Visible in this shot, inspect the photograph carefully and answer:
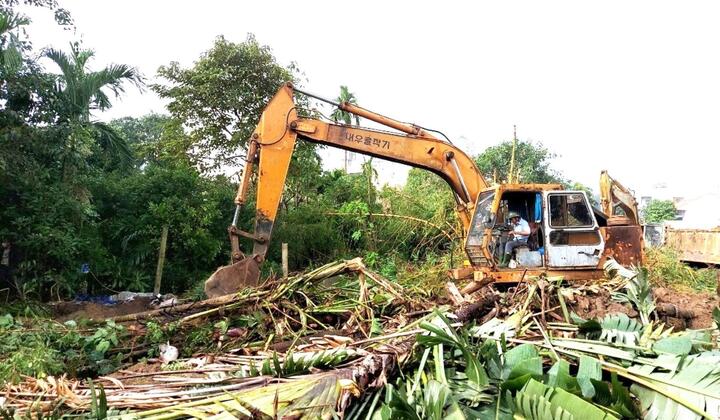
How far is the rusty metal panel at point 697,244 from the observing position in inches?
538

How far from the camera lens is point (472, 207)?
27.7 feet

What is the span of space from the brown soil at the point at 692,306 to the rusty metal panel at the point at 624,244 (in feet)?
4.71

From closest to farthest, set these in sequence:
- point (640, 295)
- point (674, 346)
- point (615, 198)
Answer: point (674, 346) → point (640, 295) → point (615, 198)

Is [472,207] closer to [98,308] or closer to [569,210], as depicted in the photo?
[569,210]

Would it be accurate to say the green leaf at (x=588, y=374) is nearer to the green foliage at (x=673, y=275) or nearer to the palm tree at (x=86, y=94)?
the green foliage at (x=673, y=275)

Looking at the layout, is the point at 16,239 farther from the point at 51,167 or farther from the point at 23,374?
the point at 23,374

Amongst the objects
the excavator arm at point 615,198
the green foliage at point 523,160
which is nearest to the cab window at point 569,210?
the excavator arm at point 615,198

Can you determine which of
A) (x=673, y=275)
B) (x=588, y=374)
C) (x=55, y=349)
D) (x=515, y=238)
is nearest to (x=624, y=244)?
(x=515, y=238)

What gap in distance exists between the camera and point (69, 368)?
4.54m

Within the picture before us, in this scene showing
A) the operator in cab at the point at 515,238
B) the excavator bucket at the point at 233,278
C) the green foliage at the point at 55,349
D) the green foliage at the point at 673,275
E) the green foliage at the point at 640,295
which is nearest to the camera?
the green foliage at the point at 55,349

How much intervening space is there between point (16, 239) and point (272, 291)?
18.9 feet

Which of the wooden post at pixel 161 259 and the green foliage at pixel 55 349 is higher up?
the wooden post at pixel 161 259

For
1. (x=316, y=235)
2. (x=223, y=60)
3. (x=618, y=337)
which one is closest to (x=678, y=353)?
(x=618, y=337)

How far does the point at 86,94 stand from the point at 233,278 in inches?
251
